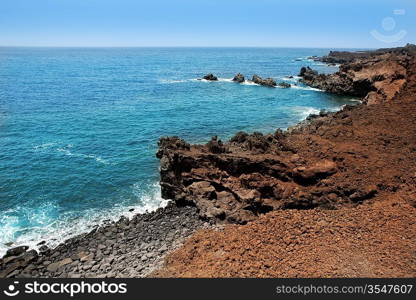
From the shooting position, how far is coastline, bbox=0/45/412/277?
818 inches

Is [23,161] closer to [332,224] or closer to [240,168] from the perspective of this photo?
[240,168]

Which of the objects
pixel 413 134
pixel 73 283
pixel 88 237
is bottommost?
pixel 88 237

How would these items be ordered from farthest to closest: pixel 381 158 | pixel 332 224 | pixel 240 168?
pixel 240 168 → pixel 381 158 → pixel 332 224

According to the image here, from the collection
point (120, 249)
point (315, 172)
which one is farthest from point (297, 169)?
point (120, 249)

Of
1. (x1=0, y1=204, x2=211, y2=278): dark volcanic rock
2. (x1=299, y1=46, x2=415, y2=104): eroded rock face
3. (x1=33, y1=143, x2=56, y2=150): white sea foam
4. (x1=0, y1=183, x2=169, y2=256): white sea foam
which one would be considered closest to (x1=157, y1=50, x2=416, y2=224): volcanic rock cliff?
(x1=0, y1=204, x2=211, y2=278): dark volcanic rock

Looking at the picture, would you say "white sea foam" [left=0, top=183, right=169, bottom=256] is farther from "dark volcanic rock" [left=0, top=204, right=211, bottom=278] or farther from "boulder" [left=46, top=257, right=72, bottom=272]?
"boulder" [left=46, top=257, right=72, bottom=272]

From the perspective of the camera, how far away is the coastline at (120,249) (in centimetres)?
2078

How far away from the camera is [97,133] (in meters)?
49.8

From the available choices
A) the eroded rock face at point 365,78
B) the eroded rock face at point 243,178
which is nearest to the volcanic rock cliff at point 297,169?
the eroded rock face at point 243,178

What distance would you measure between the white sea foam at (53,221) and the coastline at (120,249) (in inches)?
56.9

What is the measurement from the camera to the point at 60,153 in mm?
41688

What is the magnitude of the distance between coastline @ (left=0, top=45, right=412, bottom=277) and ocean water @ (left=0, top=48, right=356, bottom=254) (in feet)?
7.31

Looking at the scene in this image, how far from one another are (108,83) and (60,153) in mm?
61728

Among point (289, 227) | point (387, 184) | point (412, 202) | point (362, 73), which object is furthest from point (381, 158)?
point (362, 73)
